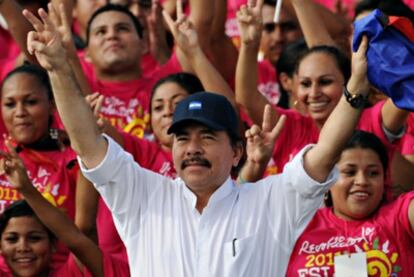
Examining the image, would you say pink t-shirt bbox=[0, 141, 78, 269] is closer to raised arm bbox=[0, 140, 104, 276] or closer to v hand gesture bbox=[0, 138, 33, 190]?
raised arm bbox=[0, 140, 104, 276]

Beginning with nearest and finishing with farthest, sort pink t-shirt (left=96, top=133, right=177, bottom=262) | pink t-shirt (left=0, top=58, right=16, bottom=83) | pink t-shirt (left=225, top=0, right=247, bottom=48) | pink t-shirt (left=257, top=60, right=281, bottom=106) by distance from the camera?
pink t-shirt (left=96, top=133, right=177, bottom=262) < pink t-shirt (left=0, top=58, right=16, bottom=83) < pink t-shirt (left=257, top=60, right=281, bottom=106) < pink t-shirt (left=225, top=0, right=247, bottom=48)

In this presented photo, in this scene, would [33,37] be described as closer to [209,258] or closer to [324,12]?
[209,258]

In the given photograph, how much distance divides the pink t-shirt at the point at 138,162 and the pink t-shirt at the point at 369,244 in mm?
859

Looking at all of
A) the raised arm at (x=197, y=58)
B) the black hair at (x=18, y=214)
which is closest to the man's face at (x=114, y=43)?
the raised arm at (x=197, y=58)

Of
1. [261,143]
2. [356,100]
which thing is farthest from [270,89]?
[356,100]

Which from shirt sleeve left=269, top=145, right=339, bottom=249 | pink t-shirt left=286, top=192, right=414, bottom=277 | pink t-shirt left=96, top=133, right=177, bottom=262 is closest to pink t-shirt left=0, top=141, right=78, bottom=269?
pink t-shirt left=96, top=133, right=177, bottom=262

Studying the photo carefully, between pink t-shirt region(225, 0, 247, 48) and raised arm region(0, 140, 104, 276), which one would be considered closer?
raised arm region(0, 140, 104, 276)

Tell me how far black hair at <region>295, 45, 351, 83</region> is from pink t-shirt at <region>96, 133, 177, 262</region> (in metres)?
0.94

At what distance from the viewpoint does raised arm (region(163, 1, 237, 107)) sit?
6.97m

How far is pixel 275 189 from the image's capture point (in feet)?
18.2

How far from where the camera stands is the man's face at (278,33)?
877 cm

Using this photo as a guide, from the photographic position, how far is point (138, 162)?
23.1 ft

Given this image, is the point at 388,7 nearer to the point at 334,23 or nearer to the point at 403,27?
the point at 334,23

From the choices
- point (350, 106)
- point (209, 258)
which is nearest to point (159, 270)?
point (209, 258)
